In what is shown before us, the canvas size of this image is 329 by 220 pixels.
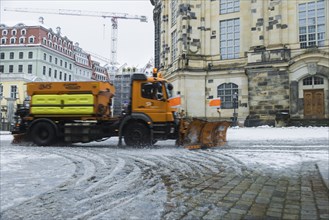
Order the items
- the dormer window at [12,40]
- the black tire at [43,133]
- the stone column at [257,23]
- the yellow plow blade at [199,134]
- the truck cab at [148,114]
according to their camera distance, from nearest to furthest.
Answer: the yellow plow blade at [199,134] < the truck cab at [148,114] < the black tire at [43,133] < the stone column at [257,23] < the dormer window at [12,40]

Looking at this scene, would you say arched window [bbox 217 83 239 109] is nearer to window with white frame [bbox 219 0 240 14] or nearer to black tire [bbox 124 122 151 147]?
window with white frame [bbox 219 0 240 14]

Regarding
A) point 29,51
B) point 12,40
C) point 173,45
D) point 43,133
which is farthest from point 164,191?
point 12,40

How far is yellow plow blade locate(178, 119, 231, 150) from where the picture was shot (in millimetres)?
11823

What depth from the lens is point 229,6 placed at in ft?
96.1

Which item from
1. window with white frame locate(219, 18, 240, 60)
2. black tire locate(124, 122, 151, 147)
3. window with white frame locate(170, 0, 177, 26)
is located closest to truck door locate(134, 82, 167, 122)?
black tire locate(124, 122, 151, 147)

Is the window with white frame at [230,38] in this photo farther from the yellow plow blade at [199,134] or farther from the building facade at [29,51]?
the building facade at [29,51]

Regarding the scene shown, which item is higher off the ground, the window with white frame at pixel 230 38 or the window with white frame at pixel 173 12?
the window with white frame at pixel 173 12

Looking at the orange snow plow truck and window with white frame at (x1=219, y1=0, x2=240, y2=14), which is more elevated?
window with white frame at (x1=219, y1=0, x2=240, y2=14)

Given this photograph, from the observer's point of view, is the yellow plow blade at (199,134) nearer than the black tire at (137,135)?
Yes

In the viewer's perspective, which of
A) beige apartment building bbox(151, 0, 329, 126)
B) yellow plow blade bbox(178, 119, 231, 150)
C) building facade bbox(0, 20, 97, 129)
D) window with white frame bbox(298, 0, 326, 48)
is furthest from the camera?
building facade bbox(0, 20, 97, 129)

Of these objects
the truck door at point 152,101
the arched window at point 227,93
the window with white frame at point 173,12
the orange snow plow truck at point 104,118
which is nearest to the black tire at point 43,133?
the orange snow plow truck at point 104,118

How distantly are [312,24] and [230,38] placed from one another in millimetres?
7187

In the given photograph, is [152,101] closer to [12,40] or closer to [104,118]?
[104,118]

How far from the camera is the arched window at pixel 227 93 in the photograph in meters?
27.8
